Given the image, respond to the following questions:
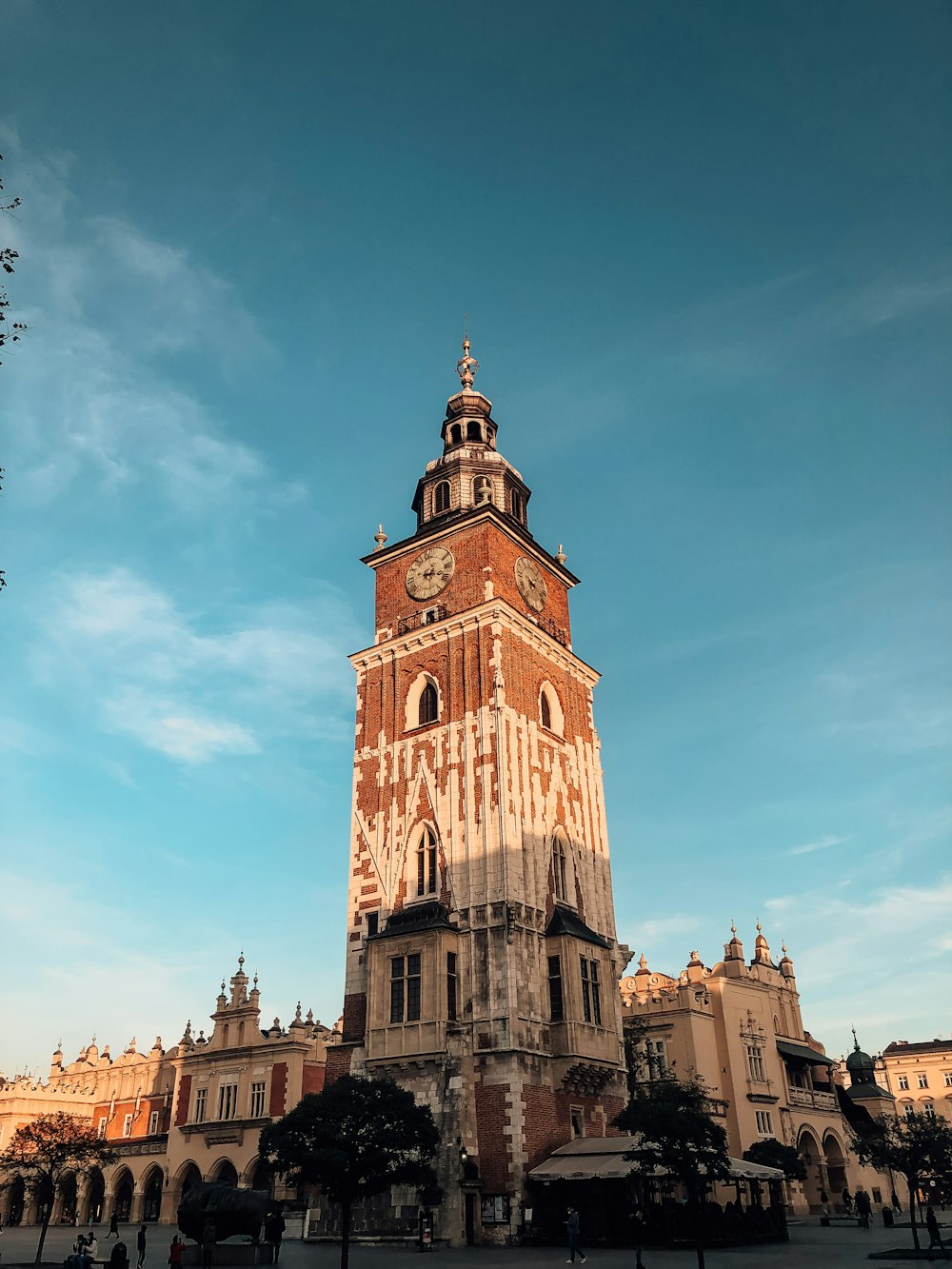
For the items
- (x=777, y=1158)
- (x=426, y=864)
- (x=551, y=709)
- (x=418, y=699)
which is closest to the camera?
(x=426, y=864)

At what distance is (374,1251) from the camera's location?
34.6 meters

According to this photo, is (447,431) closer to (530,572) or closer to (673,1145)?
(530,572)

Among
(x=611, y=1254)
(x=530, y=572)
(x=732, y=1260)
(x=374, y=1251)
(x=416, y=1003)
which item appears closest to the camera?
(x=732, y=1260)

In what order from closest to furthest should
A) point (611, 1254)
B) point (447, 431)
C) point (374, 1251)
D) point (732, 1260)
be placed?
point (732, 1260), point (611, 1254), point (374, 1251), point (447, 431)

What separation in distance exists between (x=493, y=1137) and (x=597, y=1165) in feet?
13.3

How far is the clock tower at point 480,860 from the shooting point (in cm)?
3856

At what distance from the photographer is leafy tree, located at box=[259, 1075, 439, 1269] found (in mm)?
29391

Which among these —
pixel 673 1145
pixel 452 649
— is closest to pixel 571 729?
pixel 452 649

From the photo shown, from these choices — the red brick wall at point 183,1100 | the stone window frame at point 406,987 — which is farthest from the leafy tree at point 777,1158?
the red brick wall at point 183,1100

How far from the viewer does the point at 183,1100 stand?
6128 centimetres

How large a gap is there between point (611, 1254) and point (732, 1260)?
4.56 meters

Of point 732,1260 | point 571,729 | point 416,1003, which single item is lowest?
point 732,1260

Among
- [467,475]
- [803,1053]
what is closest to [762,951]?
[803,1053]

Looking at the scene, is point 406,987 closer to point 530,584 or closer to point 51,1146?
point 51,1146
